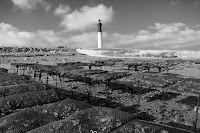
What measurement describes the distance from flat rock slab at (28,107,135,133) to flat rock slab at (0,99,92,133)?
0.87 metres

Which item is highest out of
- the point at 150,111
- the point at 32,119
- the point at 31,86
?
the point at 31,86

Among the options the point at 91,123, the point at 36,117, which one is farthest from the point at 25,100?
the point at 91,123

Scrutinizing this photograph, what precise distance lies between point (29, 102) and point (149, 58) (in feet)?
143

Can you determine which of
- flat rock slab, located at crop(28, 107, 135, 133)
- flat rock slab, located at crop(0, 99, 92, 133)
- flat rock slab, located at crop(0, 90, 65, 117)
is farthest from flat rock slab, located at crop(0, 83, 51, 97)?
flat rock slab, located at crop(28, 107, 135, 133)

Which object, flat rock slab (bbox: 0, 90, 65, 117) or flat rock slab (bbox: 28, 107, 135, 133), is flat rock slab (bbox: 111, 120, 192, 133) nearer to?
flat rock slab (bbox: 28, 107, 135, 133)

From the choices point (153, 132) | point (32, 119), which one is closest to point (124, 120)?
point (153, 132)

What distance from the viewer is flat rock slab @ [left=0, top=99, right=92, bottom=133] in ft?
19.4

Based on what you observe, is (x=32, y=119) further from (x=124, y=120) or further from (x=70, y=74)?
(x=70, y=74)

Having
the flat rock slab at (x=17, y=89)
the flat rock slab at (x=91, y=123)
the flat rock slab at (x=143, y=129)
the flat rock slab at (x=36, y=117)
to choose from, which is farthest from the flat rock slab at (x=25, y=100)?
the flat rock slab at (x=143, y=129)

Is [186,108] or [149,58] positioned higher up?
[149,58]

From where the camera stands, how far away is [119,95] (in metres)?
17.4

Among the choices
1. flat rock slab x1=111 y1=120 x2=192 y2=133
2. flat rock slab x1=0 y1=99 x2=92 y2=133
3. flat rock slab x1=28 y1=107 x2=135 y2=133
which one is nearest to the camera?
flat rock slab x1=111 y1=120 x2=192 y2=133

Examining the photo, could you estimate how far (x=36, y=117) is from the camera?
6426 mm

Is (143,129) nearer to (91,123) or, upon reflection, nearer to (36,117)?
(91,123)
